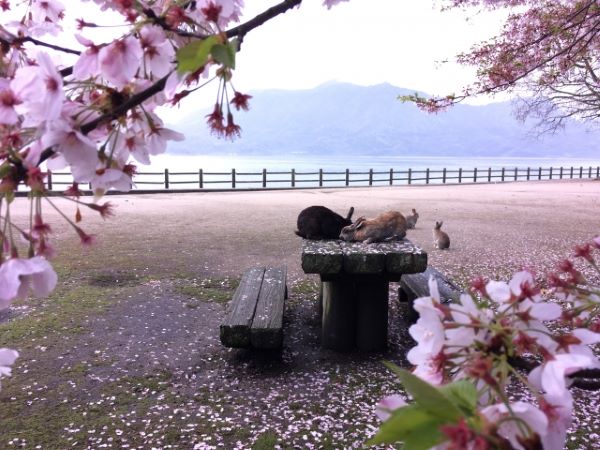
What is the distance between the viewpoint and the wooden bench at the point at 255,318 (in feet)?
12.0

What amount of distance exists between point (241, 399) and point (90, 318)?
2.32 metres

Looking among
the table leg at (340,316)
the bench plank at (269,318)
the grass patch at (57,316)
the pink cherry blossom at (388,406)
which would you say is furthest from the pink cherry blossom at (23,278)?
the grass patch at (57,316)

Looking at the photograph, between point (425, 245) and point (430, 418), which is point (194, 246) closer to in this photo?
point (425, 245)

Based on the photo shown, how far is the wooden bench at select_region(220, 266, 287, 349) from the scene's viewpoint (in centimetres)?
364

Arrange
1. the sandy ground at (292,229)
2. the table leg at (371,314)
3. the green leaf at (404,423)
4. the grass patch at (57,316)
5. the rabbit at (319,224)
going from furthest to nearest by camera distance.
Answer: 1. the sandy ground at (292,229)
2. the rabbit at (319,224)
3. the grass patch at (57,316)
4. the table leg at (371,314)
5. the green leaf at (404,423)

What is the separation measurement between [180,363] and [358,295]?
1.57 metres

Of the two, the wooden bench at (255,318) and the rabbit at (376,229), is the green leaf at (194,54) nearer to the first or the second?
the wooden bench at (255,318)

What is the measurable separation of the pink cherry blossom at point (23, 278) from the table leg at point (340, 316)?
3694 mm

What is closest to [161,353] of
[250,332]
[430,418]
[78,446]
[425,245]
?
[250,332]

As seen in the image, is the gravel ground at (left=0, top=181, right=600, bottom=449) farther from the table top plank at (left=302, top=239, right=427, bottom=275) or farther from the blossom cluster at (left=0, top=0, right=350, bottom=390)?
the table top plank at (left=302, top=239, right=427, bottom=275)

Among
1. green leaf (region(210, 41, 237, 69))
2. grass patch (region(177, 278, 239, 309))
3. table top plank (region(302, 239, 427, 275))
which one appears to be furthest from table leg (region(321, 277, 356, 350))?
green leaf (region(210, 41, 237, 69))

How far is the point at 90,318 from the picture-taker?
4.99 meters

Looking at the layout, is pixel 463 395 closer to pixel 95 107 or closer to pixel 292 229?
pixel 95 107

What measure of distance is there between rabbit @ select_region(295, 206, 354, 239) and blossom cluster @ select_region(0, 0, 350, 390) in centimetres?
417
